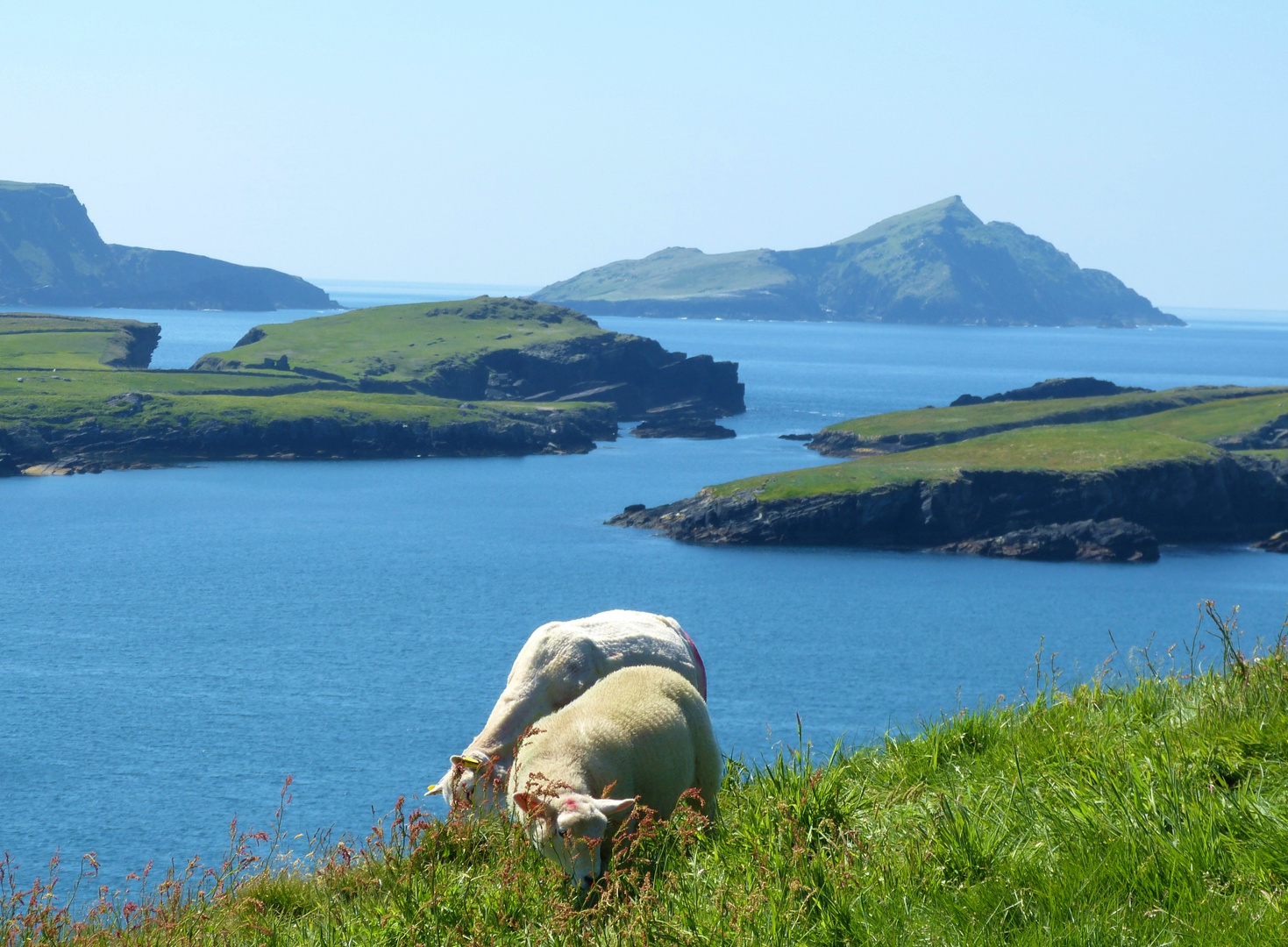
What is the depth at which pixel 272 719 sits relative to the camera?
232 feet

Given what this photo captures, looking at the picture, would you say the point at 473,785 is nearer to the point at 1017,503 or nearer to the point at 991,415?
the point at 1017,503

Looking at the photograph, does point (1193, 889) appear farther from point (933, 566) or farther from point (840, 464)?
point (840, 464)

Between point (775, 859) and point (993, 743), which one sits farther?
point (993, 743)

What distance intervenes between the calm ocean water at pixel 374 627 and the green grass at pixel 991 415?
4732cm

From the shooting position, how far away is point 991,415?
188 meters

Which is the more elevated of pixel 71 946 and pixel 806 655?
pixel 71 946

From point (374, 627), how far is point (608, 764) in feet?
293

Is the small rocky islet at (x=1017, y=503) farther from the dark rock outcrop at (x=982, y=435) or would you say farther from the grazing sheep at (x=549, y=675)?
the grazing sheep at (x=549, y=675)

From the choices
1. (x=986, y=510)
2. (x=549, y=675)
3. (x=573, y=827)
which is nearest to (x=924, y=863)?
(x=573, y=827)

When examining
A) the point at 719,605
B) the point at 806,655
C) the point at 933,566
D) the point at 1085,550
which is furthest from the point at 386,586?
the point at 1085,550

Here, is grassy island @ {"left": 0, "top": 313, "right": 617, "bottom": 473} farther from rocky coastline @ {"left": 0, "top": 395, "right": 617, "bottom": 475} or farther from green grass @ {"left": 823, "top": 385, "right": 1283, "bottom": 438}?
green grass @ {"left": 823, "top": 385, "right": 1283, "bottom": 438}

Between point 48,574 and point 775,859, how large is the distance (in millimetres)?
116380

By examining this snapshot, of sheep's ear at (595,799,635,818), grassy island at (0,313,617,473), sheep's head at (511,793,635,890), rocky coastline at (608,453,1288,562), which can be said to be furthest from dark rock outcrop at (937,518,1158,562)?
sheep's head at (511,793,635,890)

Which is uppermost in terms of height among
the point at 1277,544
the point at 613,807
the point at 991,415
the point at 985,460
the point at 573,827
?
the point at 613,807
